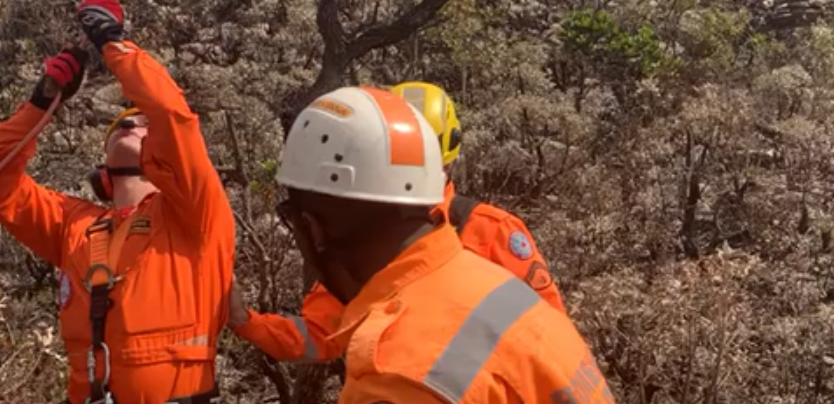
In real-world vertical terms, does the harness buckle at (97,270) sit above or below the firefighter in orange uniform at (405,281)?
below

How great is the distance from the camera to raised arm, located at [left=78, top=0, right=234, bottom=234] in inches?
110

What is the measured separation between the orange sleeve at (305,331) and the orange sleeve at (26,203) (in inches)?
30.7

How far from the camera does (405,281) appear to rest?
5.56 feet

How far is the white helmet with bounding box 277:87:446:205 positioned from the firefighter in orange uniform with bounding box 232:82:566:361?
0.90m

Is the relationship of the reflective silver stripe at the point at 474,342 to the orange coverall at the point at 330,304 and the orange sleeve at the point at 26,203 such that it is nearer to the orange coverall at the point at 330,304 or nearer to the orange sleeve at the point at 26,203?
the orange coverall at the point at 330,304

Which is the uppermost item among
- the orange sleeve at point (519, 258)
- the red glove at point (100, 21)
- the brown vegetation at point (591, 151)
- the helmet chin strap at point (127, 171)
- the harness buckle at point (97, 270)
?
the red glove at point (100, 21)

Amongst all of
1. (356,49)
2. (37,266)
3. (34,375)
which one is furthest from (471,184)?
(34,375)

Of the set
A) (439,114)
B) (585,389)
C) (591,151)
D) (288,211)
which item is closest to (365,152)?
(288,211)

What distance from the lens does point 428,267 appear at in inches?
67.0

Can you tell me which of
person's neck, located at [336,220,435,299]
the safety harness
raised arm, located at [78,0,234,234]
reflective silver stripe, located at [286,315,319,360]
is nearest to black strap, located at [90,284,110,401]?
the safety harness

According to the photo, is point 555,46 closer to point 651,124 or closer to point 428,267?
point 651,124

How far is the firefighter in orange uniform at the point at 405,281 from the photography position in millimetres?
1546

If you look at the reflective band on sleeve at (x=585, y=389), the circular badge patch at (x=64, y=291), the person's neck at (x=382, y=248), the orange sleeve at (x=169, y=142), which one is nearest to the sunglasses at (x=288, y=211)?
the person's neck at (x=382, y=248)

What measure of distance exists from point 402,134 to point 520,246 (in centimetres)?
127
